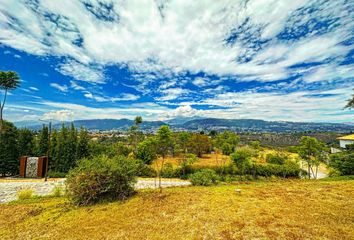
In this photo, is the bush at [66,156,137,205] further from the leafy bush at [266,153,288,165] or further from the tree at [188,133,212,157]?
the tree at [188,133,212,157]

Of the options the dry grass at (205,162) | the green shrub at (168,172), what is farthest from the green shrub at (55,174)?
the green shrub at (168,172)

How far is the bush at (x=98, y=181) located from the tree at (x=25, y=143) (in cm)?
1948

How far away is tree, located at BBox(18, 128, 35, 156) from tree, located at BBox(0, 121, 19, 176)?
17.4 inches

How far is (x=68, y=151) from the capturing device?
2172 centimetres

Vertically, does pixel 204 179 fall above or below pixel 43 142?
below

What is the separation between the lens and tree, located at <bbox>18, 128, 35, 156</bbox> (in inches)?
846

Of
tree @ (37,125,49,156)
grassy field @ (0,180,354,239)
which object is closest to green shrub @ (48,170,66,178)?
tree @ (37,125,49,156)

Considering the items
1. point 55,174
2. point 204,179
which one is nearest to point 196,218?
point 204,179

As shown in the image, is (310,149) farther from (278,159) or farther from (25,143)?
(25,143)

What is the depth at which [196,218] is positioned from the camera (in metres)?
5.53

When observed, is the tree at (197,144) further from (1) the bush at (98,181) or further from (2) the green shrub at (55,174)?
(1) the bush at (98,181)

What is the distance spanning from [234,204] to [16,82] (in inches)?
1055

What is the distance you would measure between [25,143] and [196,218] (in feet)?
81.0

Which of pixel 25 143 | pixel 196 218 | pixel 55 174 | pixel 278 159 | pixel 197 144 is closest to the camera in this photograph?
pixel 196 218
